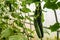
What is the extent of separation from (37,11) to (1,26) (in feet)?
1.17

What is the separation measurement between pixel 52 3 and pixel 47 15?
0.95 metres

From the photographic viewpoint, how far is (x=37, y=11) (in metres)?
0.85

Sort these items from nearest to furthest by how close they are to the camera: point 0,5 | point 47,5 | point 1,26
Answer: point 47,5 < point 1,26 < point 0,5

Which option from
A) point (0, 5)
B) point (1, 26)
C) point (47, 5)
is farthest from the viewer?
point (0, 5)

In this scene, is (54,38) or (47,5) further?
(54,38)

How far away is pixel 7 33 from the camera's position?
2.80ft

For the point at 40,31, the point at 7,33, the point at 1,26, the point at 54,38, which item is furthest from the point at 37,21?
the point at 54,38

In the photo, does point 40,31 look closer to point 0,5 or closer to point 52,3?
point 52,3

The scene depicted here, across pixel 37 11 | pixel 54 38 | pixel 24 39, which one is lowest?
pixel 54 38

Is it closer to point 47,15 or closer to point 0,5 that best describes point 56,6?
point 0,5

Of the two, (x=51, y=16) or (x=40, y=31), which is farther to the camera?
A: (x=51, y=16)

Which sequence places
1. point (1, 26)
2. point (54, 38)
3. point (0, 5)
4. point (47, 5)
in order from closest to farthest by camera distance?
point (47, 5) → point (1, 26) → point (0, 5) → point (54, 38)

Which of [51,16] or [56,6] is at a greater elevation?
[56,6]

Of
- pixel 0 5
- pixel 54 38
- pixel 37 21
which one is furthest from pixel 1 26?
pixel 54 38
